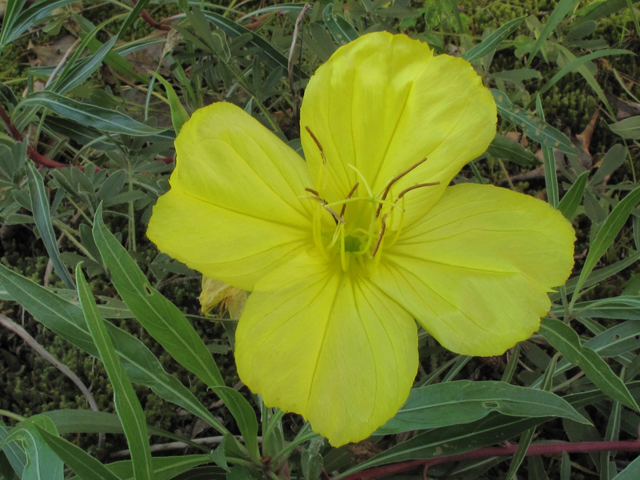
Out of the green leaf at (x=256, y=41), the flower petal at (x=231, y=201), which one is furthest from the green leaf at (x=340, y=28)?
the flower petal at (x=231, y=201)

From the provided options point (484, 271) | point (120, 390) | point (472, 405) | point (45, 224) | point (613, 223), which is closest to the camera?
point (120, 390)

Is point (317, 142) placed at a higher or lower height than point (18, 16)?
lower

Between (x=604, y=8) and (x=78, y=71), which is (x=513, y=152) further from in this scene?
(x=78, y=71)

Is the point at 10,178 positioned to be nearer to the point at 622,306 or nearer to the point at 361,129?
the point at 361,129

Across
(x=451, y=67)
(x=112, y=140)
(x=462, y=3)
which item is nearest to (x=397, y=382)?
(x=451, y=67)

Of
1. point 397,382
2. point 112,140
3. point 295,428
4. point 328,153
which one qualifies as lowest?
point 295,428

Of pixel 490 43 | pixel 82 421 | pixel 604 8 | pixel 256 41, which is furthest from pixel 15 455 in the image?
pixel 604 8

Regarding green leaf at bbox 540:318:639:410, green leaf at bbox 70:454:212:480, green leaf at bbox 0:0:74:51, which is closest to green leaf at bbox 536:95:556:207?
green leaf at bbox 540:318:639:410
